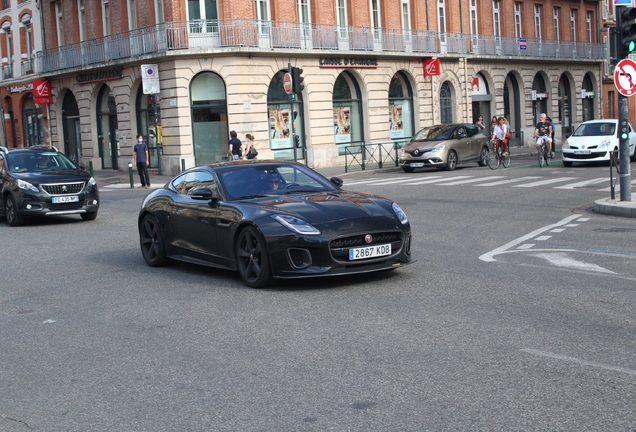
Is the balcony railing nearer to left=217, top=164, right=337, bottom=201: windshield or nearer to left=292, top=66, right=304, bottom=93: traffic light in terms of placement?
left=292, top=66, right=304, bottom=93: traffic light

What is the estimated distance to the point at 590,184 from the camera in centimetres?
2155

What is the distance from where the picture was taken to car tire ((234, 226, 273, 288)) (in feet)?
28.8

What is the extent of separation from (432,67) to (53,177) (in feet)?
89.8

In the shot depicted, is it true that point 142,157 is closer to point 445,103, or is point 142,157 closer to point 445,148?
point 445,148

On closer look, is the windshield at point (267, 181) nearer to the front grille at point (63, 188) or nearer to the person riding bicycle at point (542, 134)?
the front grille at point (63, 188)

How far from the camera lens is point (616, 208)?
15398mm

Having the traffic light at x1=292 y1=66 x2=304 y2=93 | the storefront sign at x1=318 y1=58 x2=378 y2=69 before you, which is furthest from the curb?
the storefront sign at x1=318 y1=58 x2=378 y2=69

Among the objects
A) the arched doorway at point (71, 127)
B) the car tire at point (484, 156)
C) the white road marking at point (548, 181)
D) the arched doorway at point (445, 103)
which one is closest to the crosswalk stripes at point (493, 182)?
the white road marking at point (548, 181)

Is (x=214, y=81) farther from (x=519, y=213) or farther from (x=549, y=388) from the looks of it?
(x=549, y=388)

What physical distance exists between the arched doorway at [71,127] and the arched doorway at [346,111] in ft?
40.2

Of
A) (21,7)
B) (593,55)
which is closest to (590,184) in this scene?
(21,7)

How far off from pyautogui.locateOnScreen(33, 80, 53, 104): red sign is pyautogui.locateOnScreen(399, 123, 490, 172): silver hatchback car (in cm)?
1926

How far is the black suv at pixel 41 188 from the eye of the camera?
666 inches

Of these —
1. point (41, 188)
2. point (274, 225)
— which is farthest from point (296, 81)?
point (274, 225)
